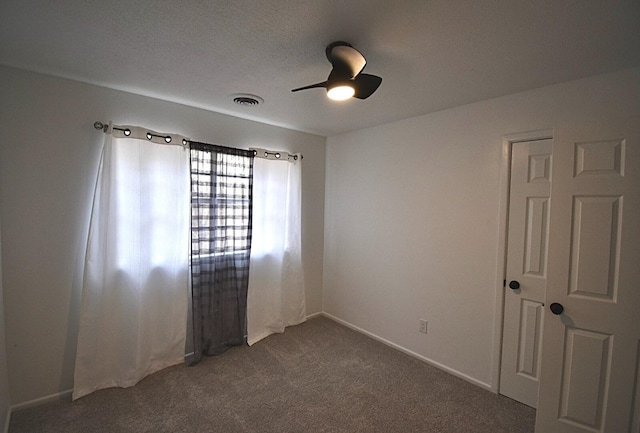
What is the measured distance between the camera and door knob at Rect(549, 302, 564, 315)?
1.70 m

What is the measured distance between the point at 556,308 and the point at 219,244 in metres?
2.78

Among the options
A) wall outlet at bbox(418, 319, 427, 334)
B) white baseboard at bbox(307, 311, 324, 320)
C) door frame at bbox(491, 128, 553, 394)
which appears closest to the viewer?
door frame at bbox(491, 128, 553, 394)

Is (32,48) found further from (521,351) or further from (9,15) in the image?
(521,351)

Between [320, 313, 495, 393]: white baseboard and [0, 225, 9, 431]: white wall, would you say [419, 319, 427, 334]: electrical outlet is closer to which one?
[320, 313, 495, 393]: white baseboard

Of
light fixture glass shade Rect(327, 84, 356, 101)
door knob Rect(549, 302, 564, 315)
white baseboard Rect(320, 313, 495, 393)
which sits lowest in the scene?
white baseboard Rect(320, 313, 495, 393)

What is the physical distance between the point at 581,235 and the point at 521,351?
1.14 metres

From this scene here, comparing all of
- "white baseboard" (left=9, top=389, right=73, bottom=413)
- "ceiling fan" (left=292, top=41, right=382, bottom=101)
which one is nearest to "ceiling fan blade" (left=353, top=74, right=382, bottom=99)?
"ceiling fan" (left=292, top=41, right=382, bottom=101)

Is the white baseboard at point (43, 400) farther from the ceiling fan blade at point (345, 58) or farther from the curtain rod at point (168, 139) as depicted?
the ceiling fan blade at point (345, 58)

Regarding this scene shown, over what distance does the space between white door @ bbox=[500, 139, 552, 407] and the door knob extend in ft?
1.57

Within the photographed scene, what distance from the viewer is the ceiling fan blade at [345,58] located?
57.6 inches

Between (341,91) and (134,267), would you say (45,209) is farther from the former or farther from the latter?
(341,91)

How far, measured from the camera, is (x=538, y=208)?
7.03 ft

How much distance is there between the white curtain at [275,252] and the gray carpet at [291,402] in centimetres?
52

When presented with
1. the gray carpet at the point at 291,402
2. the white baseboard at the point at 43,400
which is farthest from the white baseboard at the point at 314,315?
the white baseboard at the point at 43,400
